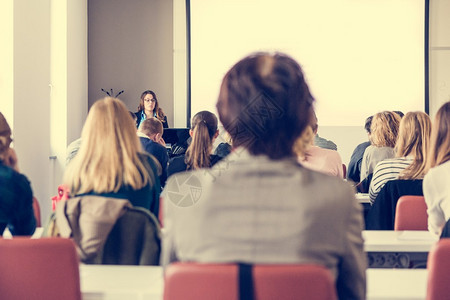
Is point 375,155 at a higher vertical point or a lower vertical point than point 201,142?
lower

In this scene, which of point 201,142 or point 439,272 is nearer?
point 439,272

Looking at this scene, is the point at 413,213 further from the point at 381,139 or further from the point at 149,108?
the point at 149,108

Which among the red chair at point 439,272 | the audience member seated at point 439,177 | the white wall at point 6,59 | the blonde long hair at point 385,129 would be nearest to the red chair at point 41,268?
the red chair at point 439,272

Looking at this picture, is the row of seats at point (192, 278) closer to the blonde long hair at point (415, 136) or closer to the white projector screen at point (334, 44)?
the blonde long hair at point (415, 136)

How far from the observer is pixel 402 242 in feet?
8.30

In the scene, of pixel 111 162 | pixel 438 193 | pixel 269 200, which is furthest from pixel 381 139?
pixel 269 200

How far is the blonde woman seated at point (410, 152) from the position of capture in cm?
354

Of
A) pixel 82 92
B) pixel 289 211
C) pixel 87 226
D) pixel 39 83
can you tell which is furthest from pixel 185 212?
pixel 82 92

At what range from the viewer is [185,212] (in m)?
1.39

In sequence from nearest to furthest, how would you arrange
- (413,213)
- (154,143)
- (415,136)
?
(413,213) → (415,136) → (154,143)

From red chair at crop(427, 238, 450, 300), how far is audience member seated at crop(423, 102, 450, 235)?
80 centimetres

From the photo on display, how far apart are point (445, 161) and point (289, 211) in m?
1.72

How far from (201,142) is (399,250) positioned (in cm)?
184

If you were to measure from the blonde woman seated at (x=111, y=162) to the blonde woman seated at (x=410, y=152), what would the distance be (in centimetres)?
164
